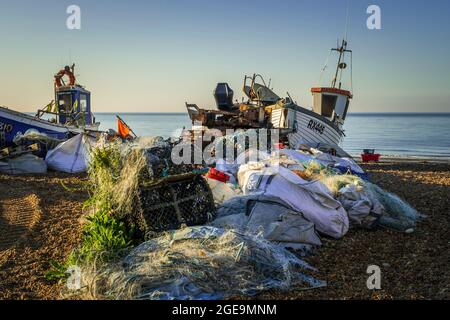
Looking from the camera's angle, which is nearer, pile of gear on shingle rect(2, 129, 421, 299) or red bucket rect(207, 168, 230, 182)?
pile of gear on shingle rect(2, 129, 421, 299)

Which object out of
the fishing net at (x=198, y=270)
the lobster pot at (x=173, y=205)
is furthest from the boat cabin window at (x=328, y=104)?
the fishing net at (x=198, y=270)

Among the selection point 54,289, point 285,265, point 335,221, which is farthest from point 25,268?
point 335,221

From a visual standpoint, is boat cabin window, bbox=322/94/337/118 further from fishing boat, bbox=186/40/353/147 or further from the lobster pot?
the lobster pot

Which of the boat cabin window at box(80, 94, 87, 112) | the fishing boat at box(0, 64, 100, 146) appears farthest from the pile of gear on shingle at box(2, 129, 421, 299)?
the boat cabin window at box(80, 94, 87, 112)

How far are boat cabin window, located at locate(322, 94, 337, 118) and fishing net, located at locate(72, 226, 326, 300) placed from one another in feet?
43.0

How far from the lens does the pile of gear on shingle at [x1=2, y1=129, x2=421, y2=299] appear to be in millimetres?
3791

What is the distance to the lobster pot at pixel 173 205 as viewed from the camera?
4871mm

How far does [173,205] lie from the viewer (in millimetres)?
5031

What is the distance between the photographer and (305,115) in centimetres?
1449

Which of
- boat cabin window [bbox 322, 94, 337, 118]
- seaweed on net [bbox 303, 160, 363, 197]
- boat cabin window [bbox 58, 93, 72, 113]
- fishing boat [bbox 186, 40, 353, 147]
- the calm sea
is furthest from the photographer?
the calm sea

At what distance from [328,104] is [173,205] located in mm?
12936

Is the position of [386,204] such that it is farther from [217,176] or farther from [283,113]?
[283,113]

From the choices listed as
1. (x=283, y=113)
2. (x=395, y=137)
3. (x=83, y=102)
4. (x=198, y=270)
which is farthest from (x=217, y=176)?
(x=395, y=137)

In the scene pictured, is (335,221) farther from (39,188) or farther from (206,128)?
(206,128)
